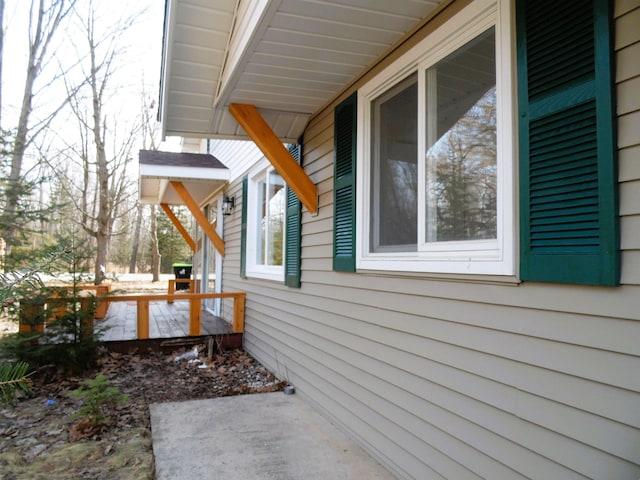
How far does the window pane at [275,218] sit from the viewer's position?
17.8ft

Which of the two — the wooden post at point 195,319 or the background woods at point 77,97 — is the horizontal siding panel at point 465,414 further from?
the background woods at point 77,97

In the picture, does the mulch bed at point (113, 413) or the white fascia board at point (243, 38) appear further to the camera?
the mulch bed at point (113, 413)

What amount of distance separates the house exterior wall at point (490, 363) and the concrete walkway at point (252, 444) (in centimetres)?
17

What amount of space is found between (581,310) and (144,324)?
5471mm

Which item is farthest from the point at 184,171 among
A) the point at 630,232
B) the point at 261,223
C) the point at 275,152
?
the point at 630,232

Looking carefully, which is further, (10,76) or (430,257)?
(10,76)

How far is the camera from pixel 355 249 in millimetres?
3281

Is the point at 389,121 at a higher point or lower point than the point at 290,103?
lower

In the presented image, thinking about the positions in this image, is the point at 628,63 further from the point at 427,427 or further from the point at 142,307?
the point at 142,307

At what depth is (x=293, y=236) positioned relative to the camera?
461 centimetres

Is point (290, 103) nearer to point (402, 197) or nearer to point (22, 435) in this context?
point (402, 197)

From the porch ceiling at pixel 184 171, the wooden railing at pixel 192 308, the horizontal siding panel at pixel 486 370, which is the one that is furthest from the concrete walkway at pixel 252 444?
the porch ceiling at pixel 184 171

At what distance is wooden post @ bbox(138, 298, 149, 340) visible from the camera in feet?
19.5

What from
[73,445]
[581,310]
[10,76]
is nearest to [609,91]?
[581,310]
